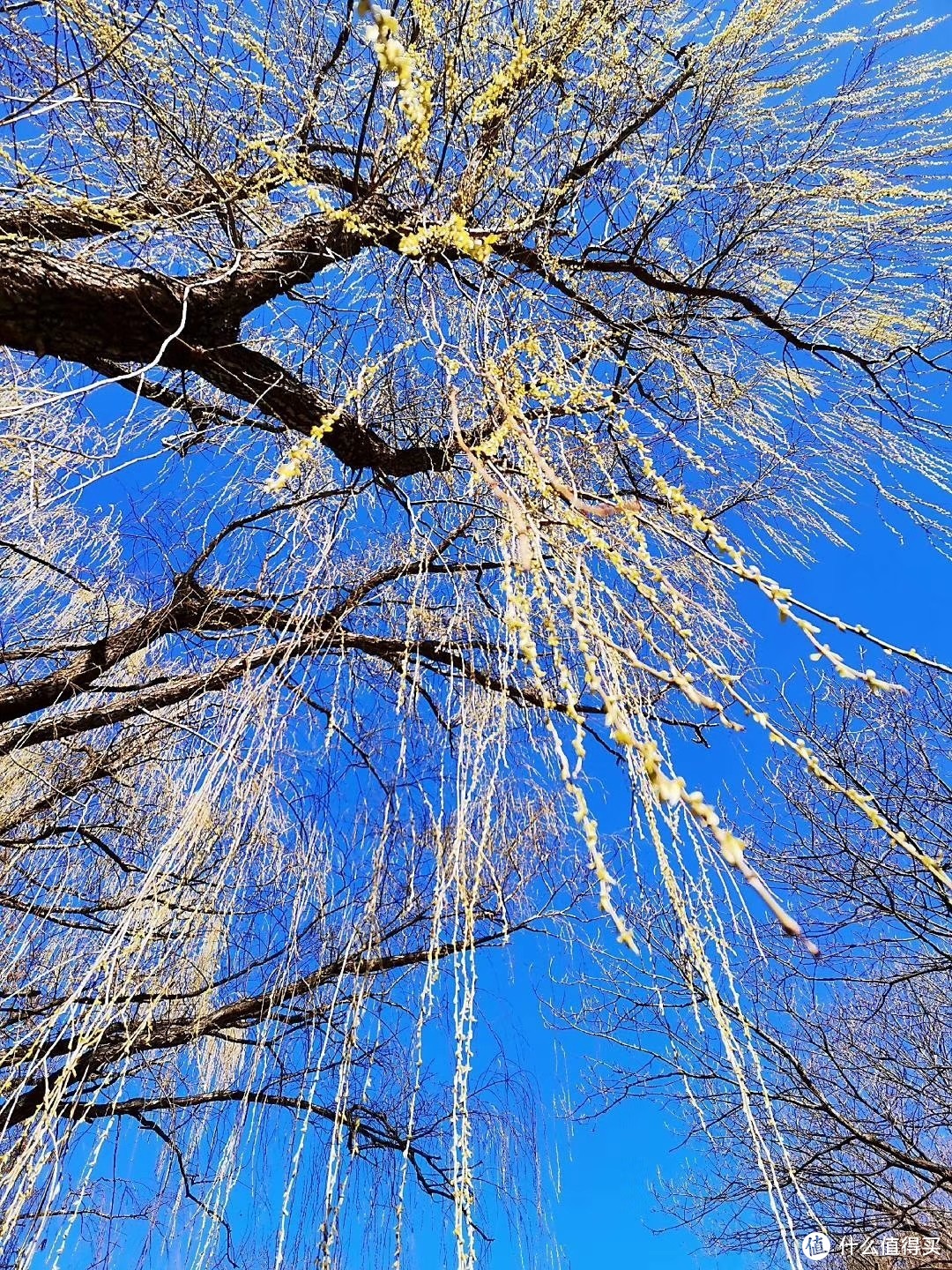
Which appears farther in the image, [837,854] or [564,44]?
[837,854]

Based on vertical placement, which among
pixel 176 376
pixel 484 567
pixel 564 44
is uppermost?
pixel 564 44

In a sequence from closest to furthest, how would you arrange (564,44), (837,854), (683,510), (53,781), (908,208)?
(683,510) → (564,44) → (908,208) → (53,781) → (837,854)

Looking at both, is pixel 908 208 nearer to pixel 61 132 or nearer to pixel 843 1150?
pixel 61 132

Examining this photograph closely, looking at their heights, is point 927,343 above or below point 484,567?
above

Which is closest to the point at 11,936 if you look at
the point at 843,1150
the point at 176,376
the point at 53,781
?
the point at 53,781

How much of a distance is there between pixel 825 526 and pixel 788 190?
982mm

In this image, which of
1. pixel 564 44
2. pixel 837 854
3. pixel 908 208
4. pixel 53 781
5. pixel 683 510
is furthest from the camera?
pixel 837 854

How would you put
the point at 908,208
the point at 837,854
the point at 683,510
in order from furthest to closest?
the point at 837,854 < the point at 908,208 < the point at 683,510

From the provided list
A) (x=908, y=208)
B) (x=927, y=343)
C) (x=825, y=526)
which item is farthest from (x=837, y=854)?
(x=908, y=208)

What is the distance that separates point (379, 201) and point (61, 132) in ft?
2.50

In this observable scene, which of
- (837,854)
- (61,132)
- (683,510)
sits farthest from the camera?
(837,854)

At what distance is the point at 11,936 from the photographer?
98.7 inches

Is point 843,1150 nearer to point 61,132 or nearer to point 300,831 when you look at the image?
point 300,831

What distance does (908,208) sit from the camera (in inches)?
88.7
